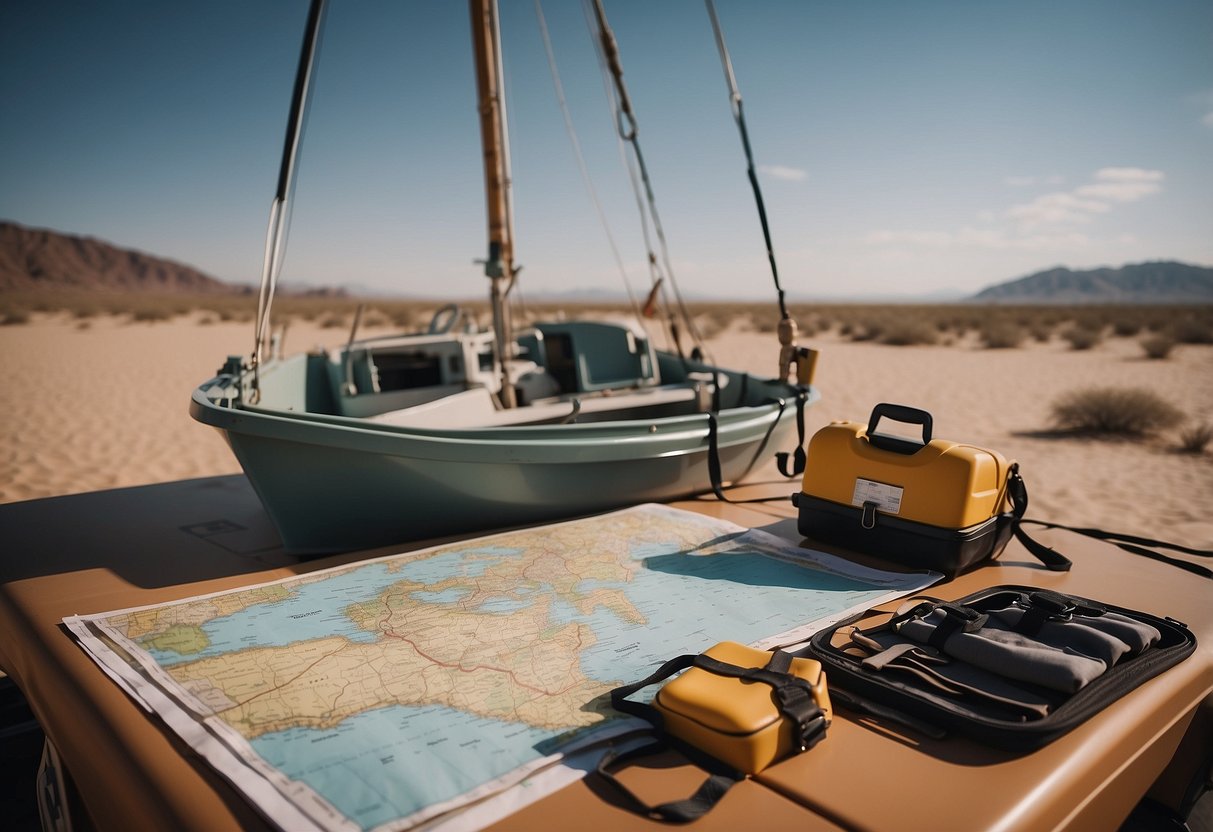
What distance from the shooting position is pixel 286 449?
2613 mm

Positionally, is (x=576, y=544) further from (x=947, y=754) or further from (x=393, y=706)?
(x=947, y=754)

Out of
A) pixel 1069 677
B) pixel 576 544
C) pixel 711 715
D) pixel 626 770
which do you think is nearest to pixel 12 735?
pixel 576 544

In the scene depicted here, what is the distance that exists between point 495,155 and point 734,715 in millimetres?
3923

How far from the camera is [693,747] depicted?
4.75ft

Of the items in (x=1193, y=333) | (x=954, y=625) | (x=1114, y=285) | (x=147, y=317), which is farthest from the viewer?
(x=1114, y=285)

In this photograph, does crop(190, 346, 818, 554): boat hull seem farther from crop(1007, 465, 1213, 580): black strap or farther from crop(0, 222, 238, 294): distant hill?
crop(0, 222, 238, 294): distant hill

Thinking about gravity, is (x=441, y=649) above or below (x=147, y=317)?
below

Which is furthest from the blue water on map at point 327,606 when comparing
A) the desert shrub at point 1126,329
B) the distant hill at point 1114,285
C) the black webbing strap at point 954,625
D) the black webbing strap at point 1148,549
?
the distant hill at point 1114,285

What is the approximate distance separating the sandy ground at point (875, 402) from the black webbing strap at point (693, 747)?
4987 millimetres

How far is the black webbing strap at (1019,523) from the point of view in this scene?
2506 millimetres

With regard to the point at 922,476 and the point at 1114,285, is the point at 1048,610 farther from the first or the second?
the point at 1114,285

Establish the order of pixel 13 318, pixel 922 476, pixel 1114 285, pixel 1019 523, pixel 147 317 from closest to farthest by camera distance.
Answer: pixel 922 476
pixel 1019 523
pixel 13 318
pixel 147 317
pixel 1114 285

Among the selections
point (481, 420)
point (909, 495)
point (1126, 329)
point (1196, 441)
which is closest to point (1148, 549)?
point (909, 495)

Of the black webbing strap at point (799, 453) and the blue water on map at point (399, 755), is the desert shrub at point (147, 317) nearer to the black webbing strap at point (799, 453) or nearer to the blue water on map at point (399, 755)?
the black webbing strap at point (799, 453)
